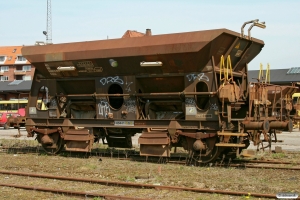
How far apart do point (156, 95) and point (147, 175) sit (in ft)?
11.2

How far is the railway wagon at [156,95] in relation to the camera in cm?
1201

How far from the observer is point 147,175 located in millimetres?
10547

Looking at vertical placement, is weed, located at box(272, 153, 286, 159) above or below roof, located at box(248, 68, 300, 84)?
below

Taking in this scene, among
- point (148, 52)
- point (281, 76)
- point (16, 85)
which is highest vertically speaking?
point (281, 76)

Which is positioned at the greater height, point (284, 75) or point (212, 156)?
point (284, 75)

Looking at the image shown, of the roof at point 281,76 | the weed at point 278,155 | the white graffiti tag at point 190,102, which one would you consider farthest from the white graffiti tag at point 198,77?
the roof at point 281,76

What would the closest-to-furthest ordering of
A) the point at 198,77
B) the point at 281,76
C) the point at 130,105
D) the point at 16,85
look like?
the point at 198,77 → the point at 130,105 → the point at 281,76 → the point at 16,85

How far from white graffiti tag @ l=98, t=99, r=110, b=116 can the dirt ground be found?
164 cm

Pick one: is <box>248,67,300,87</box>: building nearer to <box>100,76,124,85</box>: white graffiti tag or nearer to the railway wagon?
the railway wagon

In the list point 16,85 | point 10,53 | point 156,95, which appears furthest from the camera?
point 10,53

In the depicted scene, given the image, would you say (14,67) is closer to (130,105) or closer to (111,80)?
(111,80)

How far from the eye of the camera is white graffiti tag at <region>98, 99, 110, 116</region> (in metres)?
14.1

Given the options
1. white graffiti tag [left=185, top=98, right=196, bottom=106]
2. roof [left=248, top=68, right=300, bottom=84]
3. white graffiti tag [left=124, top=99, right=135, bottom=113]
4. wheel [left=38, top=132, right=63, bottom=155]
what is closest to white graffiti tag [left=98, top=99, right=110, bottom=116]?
white graffiti tag [left=124, top=99, right=135, bottom=113]

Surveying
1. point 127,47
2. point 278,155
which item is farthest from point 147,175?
point 278,155
